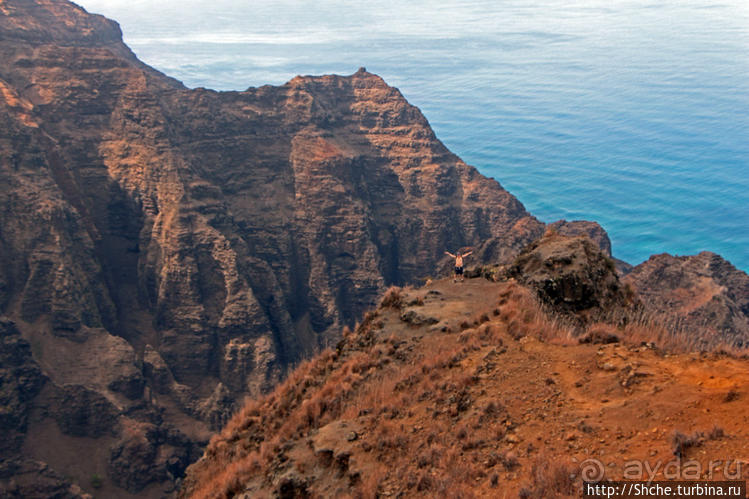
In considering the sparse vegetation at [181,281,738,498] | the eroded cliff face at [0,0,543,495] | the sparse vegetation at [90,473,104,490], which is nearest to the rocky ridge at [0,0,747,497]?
the sparse vegetation at [90,473,104,490]

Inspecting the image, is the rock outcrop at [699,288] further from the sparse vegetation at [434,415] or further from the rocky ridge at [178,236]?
the sparse vegetation at [434,415]

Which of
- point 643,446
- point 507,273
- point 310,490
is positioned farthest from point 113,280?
point 643,446

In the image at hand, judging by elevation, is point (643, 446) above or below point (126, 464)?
above

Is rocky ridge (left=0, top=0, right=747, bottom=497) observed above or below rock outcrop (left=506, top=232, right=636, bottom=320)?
below

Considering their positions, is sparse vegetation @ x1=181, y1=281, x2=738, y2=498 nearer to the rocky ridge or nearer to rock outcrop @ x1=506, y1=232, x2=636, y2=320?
rock outcrop @ x1=506, y1=232, x2=636, y2=320

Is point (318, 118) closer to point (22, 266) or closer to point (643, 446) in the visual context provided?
point (22, 266)

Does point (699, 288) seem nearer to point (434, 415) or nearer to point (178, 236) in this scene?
point (178, 236)
